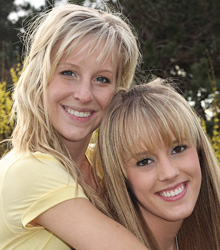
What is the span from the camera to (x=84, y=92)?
267cm

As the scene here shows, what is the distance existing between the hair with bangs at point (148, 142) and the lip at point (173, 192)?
0.20 metres

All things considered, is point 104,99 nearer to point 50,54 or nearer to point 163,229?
point 50,54

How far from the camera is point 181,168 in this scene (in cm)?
246

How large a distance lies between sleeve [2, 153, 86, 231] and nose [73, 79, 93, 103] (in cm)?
53

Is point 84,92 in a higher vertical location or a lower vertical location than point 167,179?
higher

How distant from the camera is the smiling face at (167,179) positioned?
8.02 ft

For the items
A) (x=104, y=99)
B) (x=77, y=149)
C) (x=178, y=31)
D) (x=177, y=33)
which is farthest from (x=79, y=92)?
(x=178, y=31)

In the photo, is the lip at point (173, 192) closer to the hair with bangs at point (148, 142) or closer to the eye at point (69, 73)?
the hair with bangs at point (148, 142)

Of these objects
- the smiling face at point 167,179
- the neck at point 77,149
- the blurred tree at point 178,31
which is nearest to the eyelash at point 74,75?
the neck at point 77,149

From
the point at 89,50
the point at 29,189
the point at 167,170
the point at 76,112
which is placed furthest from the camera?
the point at 76,112

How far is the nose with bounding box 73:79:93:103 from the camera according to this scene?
2670mm

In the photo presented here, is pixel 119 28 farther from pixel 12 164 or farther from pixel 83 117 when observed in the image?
pixel 12 164

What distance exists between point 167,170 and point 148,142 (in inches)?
6.6

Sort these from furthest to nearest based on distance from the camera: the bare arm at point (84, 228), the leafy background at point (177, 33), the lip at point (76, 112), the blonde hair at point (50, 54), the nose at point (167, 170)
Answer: the leafy background at point (177, 33)
the lip at point (76, 112)
the blonde hair at point (50, 54)
the nose at point (167, 170)
the bare arm at point (84, 228)
